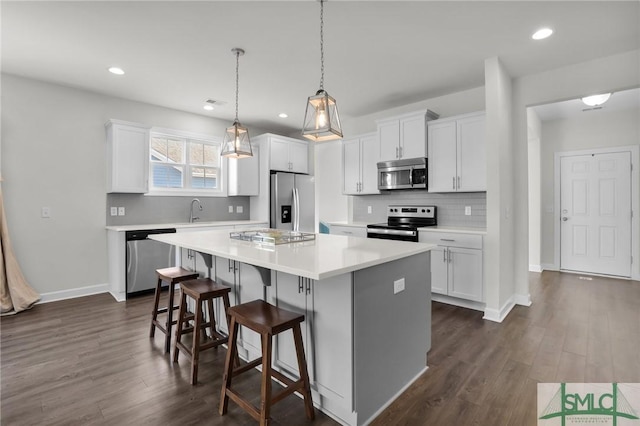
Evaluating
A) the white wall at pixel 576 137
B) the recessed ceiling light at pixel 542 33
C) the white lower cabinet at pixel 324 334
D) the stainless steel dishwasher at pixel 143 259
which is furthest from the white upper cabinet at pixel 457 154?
the stainless steel dishwasher at pixel 143 259

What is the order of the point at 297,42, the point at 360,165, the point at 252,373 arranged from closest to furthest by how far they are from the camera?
the point at 252,373 < the point at 297,42 < the point at 360,165

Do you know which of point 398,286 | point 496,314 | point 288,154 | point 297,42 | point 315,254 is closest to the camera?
point 315,254

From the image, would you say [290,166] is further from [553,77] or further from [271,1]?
[553,77]

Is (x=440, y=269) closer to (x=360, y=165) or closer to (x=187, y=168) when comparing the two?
(x=360, y=165)

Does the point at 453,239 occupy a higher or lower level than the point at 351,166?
lower

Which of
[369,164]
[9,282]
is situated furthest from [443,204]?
[9,282]

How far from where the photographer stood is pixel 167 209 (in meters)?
4.89

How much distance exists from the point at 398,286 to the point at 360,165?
3.12 meters

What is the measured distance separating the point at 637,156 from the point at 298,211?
17.3ft

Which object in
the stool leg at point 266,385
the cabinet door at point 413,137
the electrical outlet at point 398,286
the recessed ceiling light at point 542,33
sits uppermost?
the recessed ceiling light at point 542,33

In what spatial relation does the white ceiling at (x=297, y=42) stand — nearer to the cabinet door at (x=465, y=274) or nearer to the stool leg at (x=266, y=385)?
the cabinet door at (x=465, y=274)

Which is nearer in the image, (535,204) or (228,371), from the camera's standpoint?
(228,371)

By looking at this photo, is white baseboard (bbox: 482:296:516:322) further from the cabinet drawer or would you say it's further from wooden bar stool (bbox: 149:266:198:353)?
wooden bar stool (bbox: 149:266:198:353)

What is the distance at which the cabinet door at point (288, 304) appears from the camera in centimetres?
193
